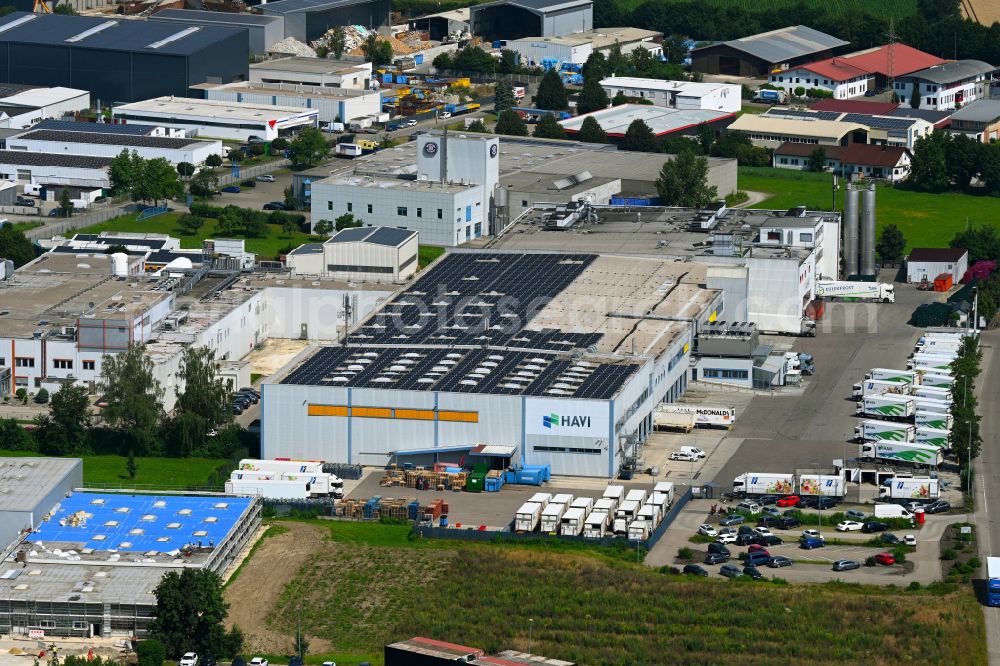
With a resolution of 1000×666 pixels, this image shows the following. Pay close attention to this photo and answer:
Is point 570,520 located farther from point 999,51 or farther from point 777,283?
point 999,51

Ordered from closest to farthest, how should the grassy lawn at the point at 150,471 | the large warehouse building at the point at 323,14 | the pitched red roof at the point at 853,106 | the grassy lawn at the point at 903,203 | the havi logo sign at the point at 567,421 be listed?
the grassy lawn at the point at 150,471 < the havi logo sign at the point at 567,421 < the grassy lawn at the point at 903,203 < the pitched red roof at the point at 853,106 < the large warehouse building at the point at 323,14

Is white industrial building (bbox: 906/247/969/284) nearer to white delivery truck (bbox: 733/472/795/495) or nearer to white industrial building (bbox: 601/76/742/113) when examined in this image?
white delivery truck (bbox: 733/472/795/495)

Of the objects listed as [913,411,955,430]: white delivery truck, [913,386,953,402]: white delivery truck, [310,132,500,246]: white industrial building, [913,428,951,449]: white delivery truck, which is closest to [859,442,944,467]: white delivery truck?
[913,428,951,449]: white delivery truck

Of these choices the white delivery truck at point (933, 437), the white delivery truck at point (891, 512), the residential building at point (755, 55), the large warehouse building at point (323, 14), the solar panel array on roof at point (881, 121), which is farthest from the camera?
the large warehouse building at point (323, 14)

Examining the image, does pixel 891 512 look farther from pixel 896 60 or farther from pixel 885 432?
pixel 896 60

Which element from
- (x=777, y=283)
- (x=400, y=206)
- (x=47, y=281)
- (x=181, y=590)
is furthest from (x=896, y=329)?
(x=181, y=590)

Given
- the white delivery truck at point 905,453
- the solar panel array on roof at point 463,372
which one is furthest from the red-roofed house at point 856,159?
the white delivery truck at point 905,453

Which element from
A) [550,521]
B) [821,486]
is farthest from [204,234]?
[821,486]

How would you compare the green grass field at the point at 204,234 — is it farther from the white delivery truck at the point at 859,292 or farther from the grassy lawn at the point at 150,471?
the grassy lawn at the point at 150,471
